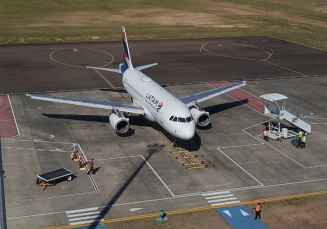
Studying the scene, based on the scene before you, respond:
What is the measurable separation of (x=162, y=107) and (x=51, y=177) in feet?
57.4

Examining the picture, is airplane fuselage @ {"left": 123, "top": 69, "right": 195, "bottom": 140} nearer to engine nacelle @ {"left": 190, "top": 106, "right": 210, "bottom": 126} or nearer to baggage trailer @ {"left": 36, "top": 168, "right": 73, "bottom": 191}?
engine nacelle @ {"left": 190, "top": 106, "right": 210, "bottom": 126}

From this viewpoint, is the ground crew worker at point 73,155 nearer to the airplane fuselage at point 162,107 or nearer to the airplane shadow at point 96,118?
the airplane fuselage at point 162,107

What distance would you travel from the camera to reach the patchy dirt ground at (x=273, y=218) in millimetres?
47562

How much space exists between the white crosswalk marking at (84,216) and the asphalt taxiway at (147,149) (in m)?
0.09

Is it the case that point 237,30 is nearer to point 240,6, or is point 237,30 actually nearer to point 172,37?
point 172,37

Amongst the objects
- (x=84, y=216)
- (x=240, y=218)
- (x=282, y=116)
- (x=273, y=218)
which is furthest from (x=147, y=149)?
(x=273, y=218)

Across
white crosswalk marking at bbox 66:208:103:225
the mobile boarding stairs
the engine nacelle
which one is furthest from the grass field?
white crosswalk marking at bbox 66:208:103:225

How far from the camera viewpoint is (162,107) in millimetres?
64750

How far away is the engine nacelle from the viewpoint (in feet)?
228

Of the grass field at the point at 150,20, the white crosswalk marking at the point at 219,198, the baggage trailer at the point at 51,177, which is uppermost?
the baggage trailer at the point at 51,177

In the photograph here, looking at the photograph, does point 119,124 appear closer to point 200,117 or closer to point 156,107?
point 156,107

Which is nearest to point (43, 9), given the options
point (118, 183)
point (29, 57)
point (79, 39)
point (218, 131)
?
point (79, 39)

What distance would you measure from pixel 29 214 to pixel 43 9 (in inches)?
5393

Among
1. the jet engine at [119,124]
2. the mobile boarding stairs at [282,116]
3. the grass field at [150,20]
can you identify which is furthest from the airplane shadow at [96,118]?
the grass field at [150,20]
